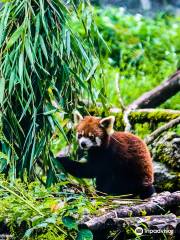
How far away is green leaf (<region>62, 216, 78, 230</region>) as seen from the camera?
3.08 meters

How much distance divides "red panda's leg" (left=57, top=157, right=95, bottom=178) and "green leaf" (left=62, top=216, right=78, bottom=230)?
49.1 inches

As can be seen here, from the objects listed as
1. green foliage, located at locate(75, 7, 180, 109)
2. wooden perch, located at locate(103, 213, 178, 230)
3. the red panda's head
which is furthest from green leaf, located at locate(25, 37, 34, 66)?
green foliage, located at locate(75, 7, 180, 109)

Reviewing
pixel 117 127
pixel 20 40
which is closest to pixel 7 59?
pixel 20 40

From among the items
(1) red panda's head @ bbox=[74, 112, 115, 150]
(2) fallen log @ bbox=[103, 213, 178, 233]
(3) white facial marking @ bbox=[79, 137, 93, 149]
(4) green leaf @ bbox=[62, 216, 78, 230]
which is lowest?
(2) fallen log @ bbox=[103, 213, 178, 233]

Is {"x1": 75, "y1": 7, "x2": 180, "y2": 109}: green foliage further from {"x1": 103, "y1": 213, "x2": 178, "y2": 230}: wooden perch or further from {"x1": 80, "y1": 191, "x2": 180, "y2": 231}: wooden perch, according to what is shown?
{"x1": 103, "y1": 213, "x2": 178, "y2": 230}: wooden perch

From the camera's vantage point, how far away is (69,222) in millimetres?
3102

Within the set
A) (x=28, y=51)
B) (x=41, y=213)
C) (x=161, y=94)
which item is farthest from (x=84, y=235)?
(x=161, y=94)

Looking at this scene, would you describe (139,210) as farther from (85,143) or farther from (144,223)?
(85,143)

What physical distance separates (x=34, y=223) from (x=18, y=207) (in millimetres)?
189

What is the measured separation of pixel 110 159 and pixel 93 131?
213mm

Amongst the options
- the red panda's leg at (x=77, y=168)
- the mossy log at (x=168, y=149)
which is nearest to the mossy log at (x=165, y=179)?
the mossy log at (x=168, y=149)

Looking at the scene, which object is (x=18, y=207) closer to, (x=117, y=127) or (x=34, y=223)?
(x=34, y=223)

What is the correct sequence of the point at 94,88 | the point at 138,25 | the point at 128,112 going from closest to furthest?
the point at 94,88, the point at 128,112, the point at 138,25

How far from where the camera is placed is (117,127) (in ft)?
17.8
